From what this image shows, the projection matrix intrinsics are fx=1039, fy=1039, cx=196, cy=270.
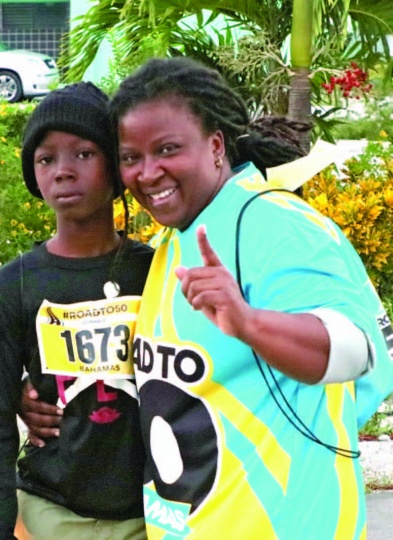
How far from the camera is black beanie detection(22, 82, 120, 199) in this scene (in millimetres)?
2393

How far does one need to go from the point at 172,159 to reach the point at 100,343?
47 cm

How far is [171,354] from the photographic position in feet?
6.97

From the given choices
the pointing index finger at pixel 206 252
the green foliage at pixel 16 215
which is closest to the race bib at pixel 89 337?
the pointing index finger at pixel 206 252

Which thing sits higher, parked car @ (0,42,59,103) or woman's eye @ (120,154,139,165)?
parked car @ (0,42,59,103)

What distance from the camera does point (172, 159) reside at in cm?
214

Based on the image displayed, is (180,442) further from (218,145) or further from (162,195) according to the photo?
(218,145)

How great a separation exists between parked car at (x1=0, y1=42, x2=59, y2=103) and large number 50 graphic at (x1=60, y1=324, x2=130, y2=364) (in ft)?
54.8

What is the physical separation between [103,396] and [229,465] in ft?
1.38

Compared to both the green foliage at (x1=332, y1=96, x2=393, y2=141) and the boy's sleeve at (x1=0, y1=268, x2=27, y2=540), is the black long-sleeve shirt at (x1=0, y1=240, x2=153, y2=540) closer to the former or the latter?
the boy's sleeve at (x1=0, y1=268, x2=27, y2=540)

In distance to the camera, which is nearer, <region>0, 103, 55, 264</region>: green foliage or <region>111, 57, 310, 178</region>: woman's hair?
<region>111, 57, 310, 178</region>: woman's hair

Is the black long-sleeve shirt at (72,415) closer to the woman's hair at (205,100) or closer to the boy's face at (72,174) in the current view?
the boy's face at (72,174)

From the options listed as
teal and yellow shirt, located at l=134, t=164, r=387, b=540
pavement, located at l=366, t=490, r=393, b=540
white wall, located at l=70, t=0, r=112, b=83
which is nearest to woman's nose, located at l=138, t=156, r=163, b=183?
teal and yellow shirt, located at l=134, t=164, r=387, b=540

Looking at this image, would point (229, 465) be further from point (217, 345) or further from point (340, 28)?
point (340, 28)

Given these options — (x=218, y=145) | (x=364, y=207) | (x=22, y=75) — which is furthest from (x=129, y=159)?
(x=22, y=75)
